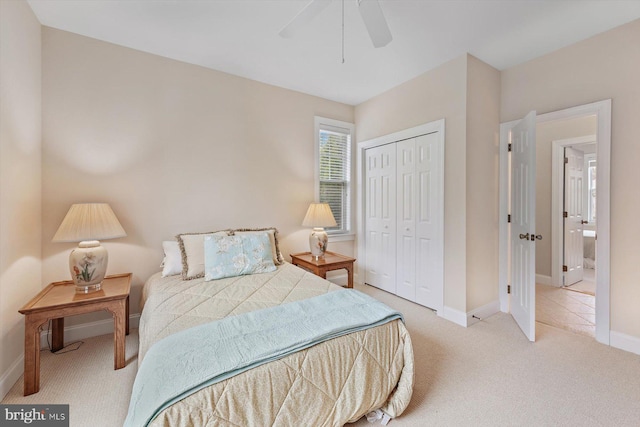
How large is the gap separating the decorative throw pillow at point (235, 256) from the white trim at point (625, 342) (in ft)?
9.96

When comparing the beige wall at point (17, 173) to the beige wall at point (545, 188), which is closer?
the beige wall at point (17, 173)

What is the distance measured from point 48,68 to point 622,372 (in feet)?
16.7

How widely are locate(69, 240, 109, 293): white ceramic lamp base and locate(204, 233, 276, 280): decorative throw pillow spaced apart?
763 millimetres

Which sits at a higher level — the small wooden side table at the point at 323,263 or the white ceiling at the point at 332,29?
the white ceiling at the point at 332,29

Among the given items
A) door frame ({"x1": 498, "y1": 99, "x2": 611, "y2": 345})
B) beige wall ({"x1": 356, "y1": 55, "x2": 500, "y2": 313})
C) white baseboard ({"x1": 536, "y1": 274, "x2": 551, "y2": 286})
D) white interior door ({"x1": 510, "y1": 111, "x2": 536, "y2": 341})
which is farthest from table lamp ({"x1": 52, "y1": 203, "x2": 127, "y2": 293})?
white baseboard ({"x1": 536, "y1": 274, "x2": 551, "y2": 286})

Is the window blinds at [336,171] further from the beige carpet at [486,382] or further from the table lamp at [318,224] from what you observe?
the beige carpet at [486,382]

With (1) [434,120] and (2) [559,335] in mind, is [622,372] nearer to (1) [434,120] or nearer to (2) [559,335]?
(2) [559,335]

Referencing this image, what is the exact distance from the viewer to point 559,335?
2.51 metres

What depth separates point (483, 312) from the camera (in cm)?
287

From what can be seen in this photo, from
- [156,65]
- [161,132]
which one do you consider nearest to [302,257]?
[161,132]

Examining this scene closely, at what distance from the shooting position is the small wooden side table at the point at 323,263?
3004 millimetres

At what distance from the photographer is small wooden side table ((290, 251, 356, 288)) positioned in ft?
9.86

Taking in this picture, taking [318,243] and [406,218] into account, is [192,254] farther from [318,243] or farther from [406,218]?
[406,218]

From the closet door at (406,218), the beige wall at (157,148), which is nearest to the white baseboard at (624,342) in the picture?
the closet door at (406,218)
